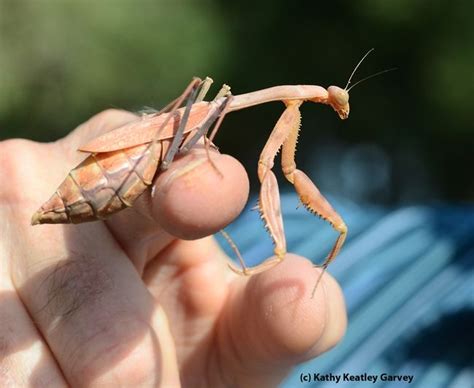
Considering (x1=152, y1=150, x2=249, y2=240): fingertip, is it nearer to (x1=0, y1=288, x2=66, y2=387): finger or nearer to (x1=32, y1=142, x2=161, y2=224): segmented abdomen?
(x1=32, y1=142, x2=161, y2=224): segmented abdomen

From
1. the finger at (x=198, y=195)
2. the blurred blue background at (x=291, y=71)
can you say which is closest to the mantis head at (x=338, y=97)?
the finger at (x=198, y=195)

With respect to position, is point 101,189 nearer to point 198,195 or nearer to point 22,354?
point 198,195

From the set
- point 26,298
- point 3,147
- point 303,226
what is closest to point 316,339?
point 26,298

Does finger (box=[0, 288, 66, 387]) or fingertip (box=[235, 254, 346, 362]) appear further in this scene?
fingertip (box=[235, 254, 346, 362])

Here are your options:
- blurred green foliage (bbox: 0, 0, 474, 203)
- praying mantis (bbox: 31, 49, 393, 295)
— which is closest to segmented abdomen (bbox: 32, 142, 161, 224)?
praying mantis (bbox: 31, 49, 393, 295)

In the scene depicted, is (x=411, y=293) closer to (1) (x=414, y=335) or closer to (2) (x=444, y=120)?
(1) (x=414, y=335)

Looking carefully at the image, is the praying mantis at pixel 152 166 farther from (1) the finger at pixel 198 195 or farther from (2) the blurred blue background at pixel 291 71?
(2) the blurred blue background at pixel 291 71

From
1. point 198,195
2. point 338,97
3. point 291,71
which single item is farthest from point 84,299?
point 291,71
